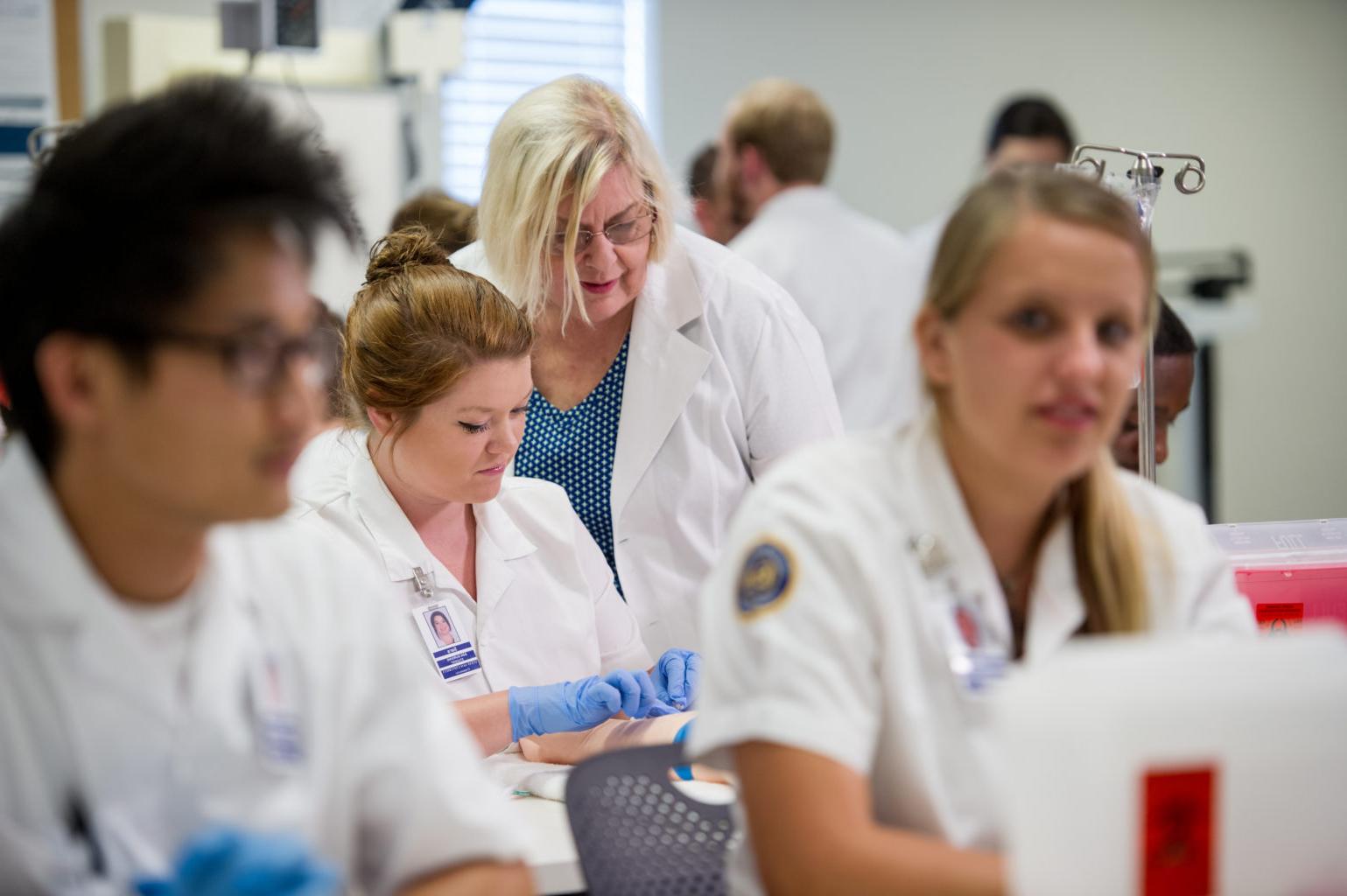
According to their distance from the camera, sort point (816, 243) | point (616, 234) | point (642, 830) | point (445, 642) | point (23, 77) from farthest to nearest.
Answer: point (23, 77) < point (816, 243) < point (616, 234) < point (445, 642) < point (642, 830)

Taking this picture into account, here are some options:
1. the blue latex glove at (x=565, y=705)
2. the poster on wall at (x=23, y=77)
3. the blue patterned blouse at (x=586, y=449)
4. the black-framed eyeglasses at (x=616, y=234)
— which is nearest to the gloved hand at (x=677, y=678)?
the blue latex glove at (x=565, y=705)

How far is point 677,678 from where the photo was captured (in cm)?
206

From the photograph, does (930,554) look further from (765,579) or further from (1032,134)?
(1032,134)

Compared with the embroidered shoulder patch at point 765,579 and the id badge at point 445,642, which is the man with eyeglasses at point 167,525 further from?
the id badge at point 445,642

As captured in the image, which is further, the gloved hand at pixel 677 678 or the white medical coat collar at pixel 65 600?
the gloved hand at pixel 677 678

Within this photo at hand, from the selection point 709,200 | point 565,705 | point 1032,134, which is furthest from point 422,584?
point 1032,134

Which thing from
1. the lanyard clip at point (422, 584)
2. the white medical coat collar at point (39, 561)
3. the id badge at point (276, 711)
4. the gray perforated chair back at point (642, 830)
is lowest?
the gray perforated chair back at point (642, 830)

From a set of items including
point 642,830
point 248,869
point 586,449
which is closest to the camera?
point 248,869

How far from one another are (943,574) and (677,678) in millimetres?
889

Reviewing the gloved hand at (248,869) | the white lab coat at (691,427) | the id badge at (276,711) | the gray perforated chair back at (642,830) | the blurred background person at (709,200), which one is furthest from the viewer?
the blurred background person at (709,200)

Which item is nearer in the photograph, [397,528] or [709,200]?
[397,528]

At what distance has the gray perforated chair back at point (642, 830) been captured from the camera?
4.46 feet

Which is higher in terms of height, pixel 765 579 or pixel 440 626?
pixel 765 579

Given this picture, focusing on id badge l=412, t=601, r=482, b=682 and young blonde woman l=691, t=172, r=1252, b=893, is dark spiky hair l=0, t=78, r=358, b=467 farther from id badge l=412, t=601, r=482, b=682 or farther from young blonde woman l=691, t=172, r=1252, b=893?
id badge l=412, t=601, r=482, b=682
